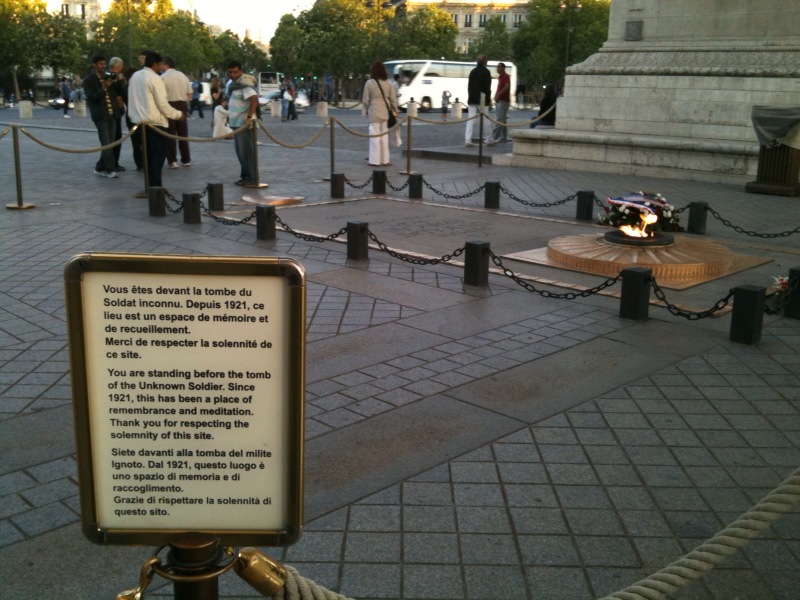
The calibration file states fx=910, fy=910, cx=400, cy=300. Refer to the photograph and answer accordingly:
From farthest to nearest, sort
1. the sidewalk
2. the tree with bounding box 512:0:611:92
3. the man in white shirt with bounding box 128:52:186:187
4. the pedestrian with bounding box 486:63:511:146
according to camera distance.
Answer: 1. the tree with bounding box 512:0:611:92
2. the pedestrian with bounding box 486:63:511:146
3. the man in white shirt with bounding box 128:52:186:187
4. the sidewalk

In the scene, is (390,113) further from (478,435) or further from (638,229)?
(478,435)

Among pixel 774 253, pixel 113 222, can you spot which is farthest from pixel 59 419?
pixel 774 253

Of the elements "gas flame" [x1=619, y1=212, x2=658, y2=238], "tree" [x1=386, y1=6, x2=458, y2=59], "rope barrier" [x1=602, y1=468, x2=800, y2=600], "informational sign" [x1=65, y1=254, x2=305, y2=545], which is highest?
"tree" [x1=386, y1=6, x2=458, y2=59]

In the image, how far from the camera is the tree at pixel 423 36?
74438mm

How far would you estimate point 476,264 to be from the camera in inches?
318

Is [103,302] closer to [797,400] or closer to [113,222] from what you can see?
[797,400]

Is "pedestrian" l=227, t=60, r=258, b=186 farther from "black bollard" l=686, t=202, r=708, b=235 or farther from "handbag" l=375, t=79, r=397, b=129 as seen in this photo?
"black bollard" l=686, t=202, r=708, b=235

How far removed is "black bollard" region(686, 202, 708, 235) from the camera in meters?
11.0

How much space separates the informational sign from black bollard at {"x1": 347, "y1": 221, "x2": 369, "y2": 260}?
6.85 m

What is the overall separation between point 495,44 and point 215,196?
90319mm

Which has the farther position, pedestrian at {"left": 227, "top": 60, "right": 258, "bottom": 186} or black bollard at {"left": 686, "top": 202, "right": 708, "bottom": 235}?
pedestrian at {"left": 227, "top": 60, "right": 258, "bottom": 186}

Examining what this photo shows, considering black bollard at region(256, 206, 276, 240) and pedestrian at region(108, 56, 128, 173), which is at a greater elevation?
pedestrian at region(108, 56, 128, 173)

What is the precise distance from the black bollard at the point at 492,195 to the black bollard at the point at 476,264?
16.2 ft

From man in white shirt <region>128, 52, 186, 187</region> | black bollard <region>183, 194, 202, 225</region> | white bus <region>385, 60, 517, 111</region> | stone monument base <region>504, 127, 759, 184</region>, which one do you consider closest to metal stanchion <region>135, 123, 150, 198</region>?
man in white shirt <region>128, 52, 186, 187</region>
